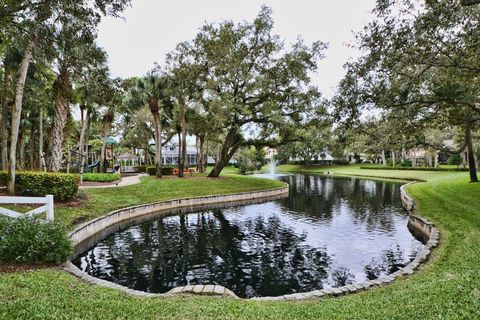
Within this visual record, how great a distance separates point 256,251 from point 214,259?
5.16 feet

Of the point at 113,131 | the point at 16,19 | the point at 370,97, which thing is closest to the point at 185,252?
the point at 16,19

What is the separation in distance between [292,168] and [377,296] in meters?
63.3

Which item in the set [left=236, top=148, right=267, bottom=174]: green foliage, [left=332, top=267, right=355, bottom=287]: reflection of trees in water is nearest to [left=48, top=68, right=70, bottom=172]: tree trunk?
[left=332, top=267, right=355, bottom=287]: reflection of trees in water

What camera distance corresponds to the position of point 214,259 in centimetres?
923

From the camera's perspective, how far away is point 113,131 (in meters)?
48.7

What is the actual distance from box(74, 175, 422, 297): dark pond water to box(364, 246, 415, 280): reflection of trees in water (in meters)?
0.03

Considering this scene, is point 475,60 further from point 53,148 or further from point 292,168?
point 292,168

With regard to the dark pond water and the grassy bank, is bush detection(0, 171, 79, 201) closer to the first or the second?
the grassy bank

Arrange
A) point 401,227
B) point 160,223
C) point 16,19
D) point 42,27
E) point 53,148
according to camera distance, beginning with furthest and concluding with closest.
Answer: point 53,148, point 160,223, point 401,227, point 16,19, point 42,27

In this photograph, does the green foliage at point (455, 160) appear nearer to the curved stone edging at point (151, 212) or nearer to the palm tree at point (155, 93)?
the curved stone edging at point (151, 212)

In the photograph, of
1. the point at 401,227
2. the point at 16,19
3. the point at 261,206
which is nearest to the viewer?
the point at 16,19

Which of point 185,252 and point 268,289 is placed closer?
point 268,289

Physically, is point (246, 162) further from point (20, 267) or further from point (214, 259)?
point (20, 267)

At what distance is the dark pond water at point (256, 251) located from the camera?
7676 mm
